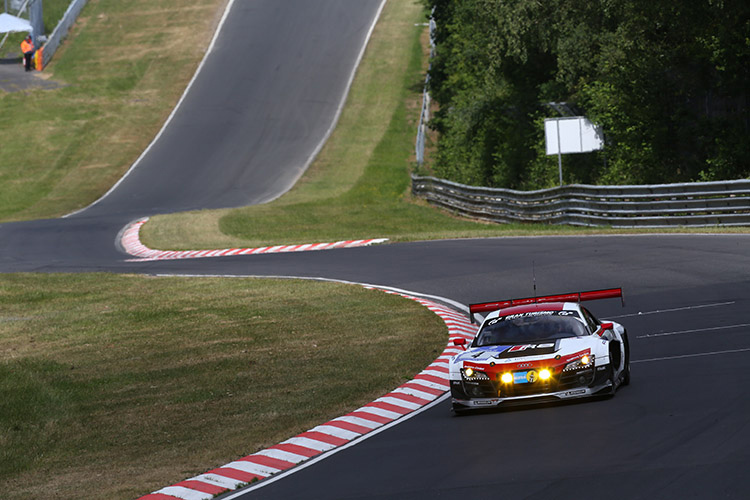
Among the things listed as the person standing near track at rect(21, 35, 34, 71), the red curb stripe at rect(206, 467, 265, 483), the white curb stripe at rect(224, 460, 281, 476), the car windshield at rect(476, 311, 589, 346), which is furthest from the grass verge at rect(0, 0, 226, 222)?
the red curb stripe at rect(206, 467, 265, 483)

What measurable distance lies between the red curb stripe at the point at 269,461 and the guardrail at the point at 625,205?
68.4 ft

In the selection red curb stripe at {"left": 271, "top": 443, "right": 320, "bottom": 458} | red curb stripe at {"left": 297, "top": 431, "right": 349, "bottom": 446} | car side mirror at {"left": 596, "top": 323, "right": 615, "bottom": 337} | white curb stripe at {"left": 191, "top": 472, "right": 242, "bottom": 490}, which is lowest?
red curb stripe at {"left": 297, "top": 431, "right": 349, "bottom": 446}

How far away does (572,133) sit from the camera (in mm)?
37781

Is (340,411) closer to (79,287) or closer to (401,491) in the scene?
(401,491)

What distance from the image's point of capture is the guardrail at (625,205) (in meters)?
30.2

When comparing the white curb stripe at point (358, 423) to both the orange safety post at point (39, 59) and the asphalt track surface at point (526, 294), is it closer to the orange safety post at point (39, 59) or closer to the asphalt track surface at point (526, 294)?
the asphalt track surface at point (526, 294)

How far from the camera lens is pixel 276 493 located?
33.9 feet

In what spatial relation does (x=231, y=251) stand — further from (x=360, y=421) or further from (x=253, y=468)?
(x=253, y=468)

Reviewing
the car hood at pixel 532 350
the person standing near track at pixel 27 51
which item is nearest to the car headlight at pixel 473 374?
the car hood at pixel 532 350

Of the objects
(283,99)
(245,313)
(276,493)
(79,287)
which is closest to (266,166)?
(283,99)

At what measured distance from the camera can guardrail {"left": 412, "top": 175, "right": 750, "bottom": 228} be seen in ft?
99.1

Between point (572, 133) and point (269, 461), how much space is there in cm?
2780

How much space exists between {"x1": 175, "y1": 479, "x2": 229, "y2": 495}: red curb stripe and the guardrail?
2197cm

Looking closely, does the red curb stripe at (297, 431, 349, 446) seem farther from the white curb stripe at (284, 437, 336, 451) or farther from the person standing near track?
the person standing near track
